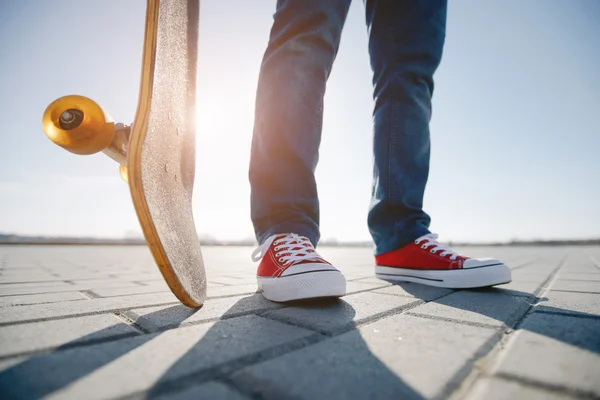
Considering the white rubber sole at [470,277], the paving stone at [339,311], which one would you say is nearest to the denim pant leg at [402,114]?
the white rubber sole at [470,277]

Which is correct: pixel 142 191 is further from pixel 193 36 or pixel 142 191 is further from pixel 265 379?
pixel 193 36

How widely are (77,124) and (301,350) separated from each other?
32.1 inches

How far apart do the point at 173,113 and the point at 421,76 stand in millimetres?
1213

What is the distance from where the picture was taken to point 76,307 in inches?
38.3

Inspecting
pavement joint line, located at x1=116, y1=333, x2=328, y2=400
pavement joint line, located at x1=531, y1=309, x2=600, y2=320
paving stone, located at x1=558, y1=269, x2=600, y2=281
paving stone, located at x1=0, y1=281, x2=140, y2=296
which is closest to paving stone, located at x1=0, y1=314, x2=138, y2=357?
pavement joint line, located at x1=116, y1=333, x2=328, y2=400

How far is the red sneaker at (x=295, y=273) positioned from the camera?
1002 mm

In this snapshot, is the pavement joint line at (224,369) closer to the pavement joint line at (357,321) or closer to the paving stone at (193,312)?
the pavement joint line at (357,321)

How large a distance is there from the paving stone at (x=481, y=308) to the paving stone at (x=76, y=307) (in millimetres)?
825

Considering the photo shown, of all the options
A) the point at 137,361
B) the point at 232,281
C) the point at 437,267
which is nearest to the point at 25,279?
the point at 232,281

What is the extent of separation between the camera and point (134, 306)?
100 cm

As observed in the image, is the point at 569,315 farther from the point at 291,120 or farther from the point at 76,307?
the point at 76,307

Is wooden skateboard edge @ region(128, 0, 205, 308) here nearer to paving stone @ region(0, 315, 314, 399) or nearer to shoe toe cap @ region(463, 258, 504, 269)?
paving stone @ region(0, 315, 314, 399)

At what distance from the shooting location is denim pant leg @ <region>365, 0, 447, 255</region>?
1.59m

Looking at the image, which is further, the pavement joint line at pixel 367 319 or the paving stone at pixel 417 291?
the paving stone at pixel 417 291
